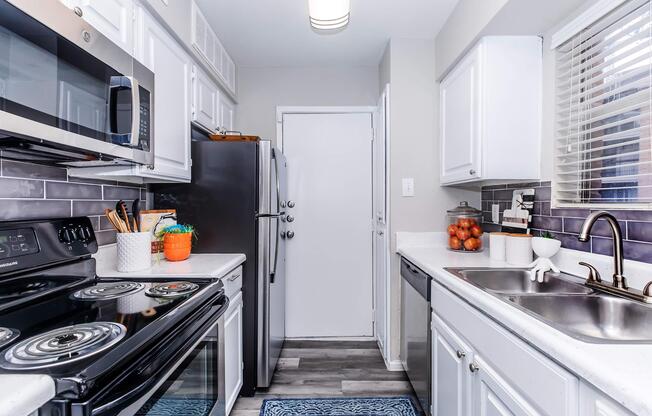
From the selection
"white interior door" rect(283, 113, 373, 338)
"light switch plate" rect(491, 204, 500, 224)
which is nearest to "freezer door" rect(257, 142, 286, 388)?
"white interior door" rect(283, 113, 373, 338)

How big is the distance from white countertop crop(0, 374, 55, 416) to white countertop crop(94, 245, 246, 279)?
86 centimetres

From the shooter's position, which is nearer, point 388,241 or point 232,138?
point 232,138

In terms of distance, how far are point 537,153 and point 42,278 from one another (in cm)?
219

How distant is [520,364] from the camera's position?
0.91 metres

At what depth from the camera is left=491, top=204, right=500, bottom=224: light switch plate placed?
2.15 meters

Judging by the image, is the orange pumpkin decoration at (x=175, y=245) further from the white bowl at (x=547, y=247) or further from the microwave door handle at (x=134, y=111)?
the white bowl at (x=547, y=247)

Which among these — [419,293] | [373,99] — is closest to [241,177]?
[419,293]

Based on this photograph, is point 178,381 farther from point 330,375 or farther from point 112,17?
point 330,375

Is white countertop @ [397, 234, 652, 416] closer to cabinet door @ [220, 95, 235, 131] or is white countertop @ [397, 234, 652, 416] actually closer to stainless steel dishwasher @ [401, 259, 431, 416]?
stainless steel dishwasher @ [401, 259, 431, 416]

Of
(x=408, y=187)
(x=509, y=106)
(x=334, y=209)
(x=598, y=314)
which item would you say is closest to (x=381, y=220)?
(x=408, y=187)

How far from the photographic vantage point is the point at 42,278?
3.90 feet

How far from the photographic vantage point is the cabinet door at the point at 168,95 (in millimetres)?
1529

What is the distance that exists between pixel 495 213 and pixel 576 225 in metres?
0.67

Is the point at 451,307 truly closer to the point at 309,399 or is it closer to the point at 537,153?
the point at 537,153
